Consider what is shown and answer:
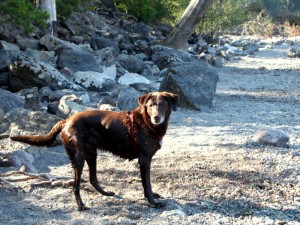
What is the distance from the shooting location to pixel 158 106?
5242 millimetres

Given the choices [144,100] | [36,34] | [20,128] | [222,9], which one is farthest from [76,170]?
[222,9]

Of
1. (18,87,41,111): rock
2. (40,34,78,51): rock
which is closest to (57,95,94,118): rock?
(18,87,41,111): rock

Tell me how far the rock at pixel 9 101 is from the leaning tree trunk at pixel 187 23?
1225cm

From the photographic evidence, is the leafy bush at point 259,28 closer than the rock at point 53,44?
No

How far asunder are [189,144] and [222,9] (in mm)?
22208

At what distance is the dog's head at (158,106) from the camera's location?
17.1 feet

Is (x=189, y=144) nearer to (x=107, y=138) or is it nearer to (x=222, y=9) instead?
(x=107, y=138)

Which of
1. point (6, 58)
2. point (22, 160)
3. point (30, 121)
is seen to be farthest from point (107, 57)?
point (22, 160)

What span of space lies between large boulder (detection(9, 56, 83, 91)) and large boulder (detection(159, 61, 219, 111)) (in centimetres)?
197

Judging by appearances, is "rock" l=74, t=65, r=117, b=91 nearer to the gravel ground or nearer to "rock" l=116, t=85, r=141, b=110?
"rock" l=116, t=85, r=141, b=110

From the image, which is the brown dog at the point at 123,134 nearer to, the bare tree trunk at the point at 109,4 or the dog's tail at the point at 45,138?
the dog's tail at the point at 45,138

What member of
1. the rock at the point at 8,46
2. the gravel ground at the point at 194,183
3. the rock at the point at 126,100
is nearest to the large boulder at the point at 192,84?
the gravel ground at the point at 194,183

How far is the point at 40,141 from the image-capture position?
18.6ft

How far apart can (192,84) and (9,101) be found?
369 cm
